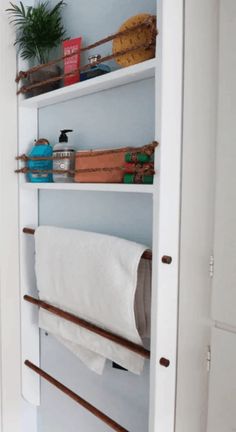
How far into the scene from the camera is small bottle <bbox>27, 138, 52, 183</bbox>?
3.45 ft

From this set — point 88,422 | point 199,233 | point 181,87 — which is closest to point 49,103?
point 181,87

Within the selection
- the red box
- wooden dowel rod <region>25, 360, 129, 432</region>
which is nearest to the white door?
wooden dowel rod <region>25, 360, 129, 432</region>

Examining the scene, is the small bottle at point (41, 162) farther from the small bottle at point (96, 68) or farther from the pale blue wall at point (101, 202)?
the small bottle at point (96, 68)

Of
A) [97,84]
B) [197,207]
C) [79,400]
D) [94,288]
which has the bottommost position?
[79,400]

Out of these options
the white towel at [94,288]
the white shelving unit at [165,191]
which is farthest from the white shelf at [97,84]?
the white towel at [94,288]

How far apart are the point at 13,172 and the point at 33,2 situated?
58cm

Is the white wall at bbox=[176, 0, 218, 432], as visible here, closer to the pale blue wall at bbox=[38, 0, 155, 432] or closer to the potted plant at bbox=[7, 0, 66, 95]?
the pale blue wall at bbox=[38, 0, 155, 432]

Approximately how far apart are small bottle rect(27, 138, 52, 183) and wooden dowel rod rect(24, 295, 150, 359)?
39 cm

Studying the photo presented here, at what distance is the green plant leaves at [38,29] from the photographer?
1.01 metres

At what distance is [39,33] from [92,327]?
85cm

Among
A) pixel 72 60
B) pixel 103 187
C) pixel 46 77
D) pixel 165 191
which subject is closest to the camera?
pixel 165 191

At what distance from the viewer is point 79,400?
0.98m

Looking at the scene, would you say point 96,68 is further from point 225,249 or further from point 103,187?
point 225,249

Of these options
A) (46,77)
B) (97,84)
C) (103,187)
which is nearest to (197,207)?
(103,187)
